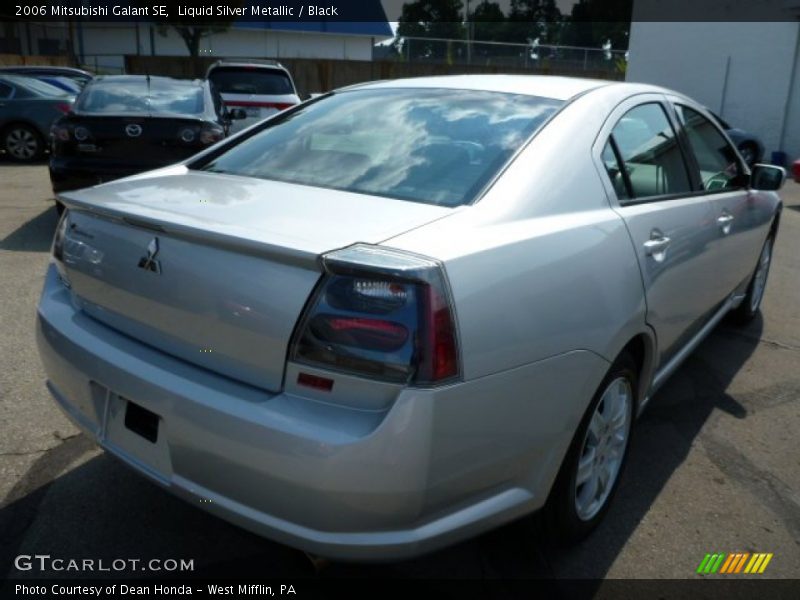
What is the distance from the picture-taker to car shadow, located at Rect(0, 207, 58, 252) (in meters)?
6.43

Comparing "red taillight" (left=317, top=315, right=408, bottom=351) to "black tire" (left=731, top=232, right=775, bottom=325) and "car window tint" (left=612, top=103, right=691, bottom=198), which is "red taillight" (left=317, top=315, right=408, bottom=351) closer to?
"car window tint" (left=612, top=103, right=691, bottom=198)

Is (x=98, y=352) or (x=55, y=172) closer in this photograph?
(x=98, y=352)

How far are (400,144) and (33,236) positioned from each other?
18.0 ft

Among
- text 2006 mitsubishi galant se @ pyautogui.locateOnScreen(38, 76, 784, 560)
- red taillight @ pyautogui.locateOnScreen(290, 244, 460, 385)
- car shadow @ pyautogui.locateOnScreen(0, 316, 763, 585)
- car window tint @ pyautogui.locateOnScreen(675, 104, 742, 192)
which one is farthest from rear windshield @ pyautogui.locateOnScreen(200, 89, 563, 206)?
car window tint @ pyautogui.locateOnScreen(675, 104, 742, 192)

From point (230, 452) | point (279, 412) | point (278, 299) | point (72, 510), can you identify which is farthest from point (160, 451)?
point (72, 510)

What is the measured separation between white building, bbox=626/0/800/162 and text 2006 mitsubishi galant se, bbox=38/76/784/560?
16.4 meters

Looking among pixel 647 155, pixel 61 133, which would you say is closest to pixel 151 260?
pixel 647 155

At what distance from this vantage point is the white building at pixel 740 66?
54.7ft

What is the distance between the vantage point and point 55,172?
22.1 ft

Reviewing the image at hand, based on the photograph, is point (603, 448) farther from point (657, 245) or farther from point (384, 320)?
point (384, 320)

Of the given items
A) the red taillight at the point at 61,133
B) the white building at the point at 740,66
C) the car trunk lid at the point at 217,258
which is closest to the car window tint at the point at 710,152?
the car trunk lid at the point at 217,258

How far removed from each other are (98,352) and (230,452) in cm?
64

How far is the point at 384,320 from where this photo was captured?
1.79 metres

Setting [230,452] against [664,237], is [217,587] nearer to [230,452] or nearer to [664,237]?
[230,452]
